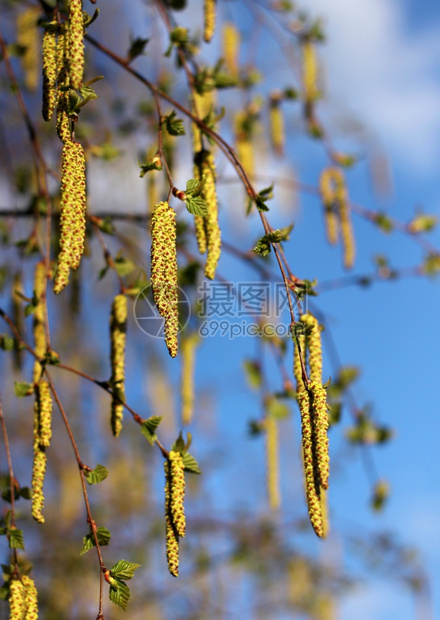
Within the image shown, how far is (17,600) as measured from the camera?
1255 mm

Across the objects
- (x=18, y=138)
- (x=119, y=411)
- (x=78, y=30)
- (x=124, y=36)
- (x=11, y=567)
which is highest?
(x=124, y=36)

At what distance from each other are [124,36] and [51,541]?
3.15 m

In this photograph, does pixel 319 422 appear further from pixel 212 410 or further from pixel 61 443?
pixel 61 443

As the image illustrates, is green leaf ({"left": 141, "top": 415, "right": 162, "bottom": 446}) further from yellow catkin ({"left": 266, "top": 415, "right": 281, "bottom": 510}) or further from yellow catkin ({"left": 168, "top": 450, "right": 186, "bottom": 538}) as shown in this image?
yellow catkin ({"left": 266, "top": 415, "right": 281, "bottom": 510})

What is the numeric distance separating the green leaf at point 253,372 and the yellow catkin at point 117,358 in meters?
0.71

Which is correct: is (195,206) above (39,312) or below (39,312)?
below

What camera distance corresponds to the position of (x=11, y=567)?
1.33 m

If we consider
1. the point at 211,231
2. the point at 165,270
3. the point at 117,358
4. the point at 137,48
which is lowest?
the point at 165,270

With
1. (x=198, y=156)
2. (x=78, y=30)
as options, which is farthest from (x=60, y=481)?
(x=78, y=30)

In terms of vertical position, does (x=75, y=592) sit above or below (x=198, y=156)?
below

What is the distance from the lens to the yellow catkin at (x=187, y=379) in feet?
6.65

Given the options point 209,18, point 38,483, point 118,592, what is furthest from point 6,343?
point 209,18

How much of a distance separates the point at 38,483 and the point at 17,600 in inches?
7.9

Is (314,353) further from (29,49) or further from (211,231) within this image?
(29,49)
